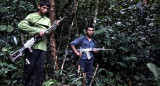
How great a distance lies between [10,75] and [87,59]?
6.26ft

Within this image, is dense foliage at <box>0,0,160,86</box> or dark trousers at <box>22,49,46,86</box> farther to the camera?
dense foliage at <box>0,0,160,86</box>

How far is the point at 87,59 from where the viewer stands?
4367 millimetres

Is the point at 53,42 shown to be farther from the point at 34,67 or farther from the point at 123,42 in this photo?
the point at 123,42

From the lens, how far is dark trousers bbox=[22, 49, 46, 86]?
3359 mm

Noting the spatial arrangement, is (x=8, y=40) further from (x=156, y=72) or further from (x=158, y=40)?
(x=158, y=40)

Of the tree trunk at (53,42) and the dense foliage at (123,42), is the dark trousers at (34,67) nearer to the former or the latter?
the tree trunk at (53,42)

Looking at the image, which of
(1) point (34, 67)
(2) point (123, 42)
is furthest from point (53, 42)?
(2) point (123, 42)

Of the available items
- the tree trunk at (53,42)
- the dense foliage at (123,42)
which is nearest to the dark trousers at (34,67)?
the tree trunk at (53,42)

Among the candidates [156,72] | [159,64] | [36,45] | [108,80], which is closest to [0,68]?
[36,45]

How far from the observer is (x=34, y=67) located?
344 centimetres

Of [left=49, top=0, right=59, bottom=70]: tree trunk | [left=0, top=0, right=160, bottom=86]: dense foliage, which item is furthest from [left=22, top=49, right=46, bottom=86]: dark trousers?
[left=0, top=0, right=160, bottom=86]: dense foliage

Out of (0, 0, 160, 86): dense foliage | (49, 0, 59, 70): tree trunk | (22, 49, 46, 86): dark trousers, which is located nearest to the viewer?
(22, 49, 46, 86): dark trousers

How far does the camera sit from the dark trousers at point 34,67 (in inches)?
132

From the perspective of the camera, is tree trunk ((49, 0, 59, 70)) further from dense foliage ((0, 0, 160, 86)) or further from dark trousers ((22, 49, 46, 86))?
dark trousers ((22, 49, 46, 86))
